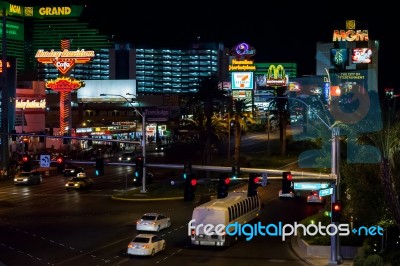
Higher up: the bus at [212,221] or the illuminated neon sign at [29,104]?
the illuminated neon sign at [29,104]

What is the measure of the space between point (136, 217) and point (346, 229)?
15800 millimetres

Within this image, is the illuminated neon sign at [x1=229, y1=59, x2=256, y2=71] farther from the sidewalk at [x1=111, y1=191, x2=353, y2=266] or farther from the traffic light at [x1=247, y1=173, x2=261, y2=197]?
the traffic light at [x1=247, y1=173, x2=261, y2=197]

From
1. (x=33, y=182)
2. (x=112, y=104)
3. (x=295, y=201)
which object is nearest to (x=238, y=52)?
(x=112, y=104)

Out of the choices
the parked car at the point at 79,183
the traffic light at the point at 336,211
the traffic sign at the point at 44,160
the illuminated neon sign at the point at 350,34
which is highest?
the illuminated neon sign at the point at 350,34

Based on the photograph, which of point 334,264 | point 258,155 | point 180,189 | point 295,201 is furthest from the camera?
point 258,155

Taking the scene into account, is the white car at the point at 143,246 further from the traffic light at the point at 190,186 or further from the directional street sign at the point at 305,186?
the directional street sign at the point at 305,186

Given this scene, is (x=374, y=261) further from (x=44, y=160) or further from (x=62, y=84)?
(x=62, y=84)

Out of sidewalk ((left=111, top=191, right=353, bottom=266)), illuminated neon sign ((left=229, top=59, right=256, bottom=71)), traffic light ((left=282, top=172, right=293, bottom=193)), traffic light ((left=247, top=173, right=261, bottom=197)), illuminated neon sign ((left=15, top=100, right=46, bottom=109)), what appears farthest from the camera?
illuminated neon sign ((left=229, top=59, right=256, bottom=71))

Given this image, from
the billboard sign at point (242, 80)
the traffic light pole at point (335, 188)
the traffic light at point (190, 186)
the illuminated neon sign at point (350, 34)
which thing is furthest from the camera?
the illuminated neon sign at point (350, 34)

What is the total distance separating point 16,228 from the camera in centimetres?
4138

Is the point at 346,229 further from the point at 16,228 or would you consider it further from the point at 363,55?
the point at 363,55

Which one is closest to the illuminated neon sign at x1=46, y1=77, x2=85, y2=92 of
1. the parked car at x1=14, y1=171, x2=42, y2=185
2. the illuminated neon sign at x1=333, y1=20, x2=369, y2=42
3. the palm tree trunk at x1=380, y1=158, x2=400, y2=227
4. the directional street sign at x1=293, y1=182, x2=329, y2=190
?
the parked car at x1=14, y1=171, x2=42, y2=185

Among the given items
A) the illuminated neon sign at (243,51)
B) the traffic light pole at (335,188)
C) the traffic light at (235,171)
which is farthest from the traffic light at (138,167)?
the illuminated neon sign at (243,51)

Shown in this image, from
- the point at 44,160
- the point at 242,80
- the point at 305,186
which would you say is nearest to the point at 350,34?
the point at 242,80
